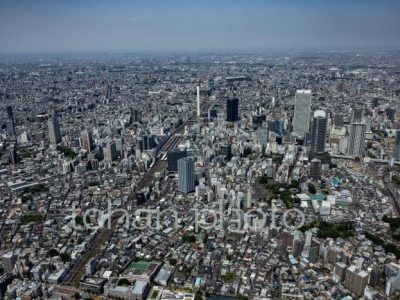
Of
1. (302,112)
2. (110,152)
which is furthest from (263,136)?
(110,152)

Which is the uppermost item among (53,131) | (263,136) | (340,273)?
(53,131)

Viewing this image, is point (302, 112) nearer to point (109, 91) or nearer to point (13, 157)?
point (13, 157)

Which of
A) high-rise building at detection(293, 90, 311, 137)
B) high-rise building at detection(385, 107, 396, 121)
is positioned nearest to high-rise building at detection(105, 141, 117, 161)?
high-rise building at detection(293, 90, 311, 137)

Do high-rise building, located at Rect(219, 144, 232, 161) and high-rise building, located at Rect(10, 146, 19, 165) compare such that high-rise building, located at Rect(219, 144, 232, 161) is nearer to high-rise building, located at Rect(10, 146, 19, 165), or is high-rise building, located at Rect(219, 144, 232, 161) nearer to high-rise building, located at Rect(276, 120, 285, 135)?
high-rise building, located at Rect(276, 120, 285, 135)

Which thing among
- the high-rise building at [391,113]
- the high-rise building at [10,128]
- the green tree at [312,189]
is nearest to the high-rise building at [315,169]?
the green tree at [312,189]

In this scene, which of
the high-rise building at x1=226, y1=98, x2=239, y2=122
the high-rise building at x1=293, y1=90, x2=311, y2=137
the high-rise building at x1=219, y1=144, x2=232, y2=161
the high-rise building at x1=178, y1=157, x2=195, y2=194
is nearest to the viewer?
the high-rise building at x1=178, y1=157, x2=195, y2=194

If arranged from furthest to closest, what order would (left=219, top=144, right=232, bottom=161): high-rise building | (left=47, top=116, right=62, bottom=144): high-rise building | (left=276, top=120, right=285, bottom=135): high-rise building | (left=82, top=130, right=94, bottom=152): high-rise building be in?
(left=276, top=120, right=285, bottom=135): high-rise building
(left=47, top=116, right=62, bottom=144): high-rise building
(left=82, top=130, right=94, bottom=152): high-rise building
(left=219, top=144, right=232, bottom=161): high-rise building

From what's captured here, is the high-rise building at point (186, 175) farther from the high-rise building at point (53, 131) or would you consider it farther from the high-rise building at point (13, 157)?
the high-rise building at point (53, 131)

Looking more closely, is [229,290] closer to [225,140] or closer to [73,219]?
[73,219]

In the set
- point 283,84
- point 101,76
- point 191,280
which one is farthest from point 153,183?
point 101,76
